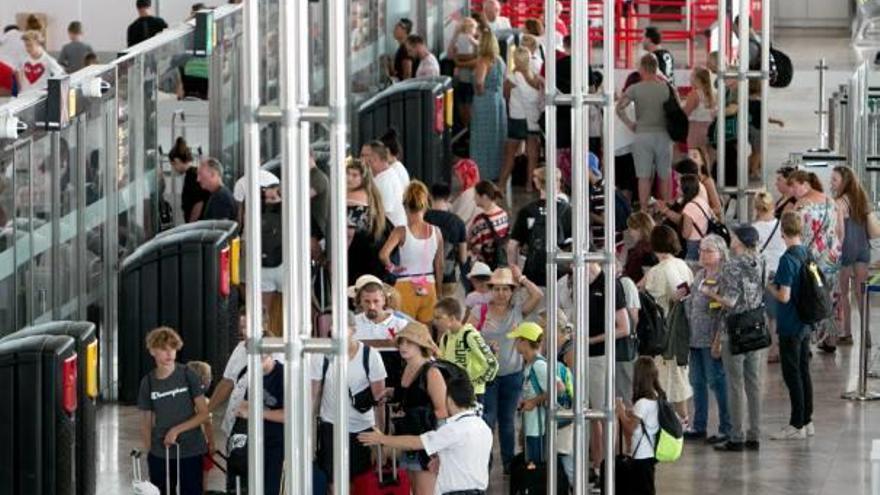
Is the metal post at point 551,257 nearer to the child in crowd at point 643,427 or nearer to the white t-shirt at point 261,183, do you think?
the child in crowd at point 643,427

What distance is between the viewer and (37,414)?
635 inches

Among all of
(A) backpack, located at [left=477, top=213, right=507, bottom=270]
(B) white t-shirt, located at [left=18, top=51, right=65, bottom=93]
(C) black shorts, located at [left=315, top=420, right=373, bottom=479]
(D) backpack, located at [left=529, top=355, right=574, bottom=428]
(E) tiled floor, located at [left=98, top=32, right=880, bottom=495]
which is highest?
(B) white t-shirt, located at [left=18, top=51, right=65, bottom=93]

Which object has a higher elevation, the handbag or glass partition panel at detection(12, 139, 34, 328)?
glass partition panel at detection(12, 139, 34, 328)

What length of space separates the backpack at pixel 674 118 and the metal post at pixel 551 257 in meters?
9.94

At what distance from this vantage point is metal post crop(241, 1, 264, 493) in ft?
34.9

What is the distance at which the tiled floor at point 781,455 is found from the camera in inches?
689

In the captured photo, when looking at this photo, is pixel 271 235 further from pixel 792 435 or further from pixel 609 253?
pixel 609 253

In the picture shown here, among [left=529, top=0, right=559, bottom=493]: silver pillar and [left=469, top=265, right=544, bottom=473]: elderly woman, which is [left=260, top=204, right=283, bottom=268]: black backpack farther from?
[left=529, top=0, right=559, bottom=493]: silver pillar

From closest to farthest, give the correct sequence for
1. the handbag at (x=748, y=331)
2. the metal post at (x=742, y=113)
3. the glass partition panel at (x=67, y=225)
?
1. the handbag at (x=748, y=331)
2. the glass partition panel at (x=67, y=225)
3. the metal post at (x=742, y=113)

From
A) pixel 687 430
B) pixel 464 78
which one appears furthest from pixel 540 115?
pixel 687 430

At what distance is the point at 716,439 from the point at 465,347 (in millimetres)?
3250

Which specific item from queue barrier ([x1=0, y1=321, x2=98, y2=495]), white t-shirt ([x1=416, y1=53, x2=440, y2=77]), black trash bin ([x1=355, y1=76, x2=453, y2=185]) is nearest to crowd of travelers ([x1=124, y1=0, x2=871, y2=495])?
queue barrier ([x1=0, y1=321, x2=98, y2=495])

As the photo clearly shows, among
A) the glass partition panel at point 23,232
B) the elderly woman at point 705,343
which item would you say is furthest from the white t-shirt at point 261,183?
the elderly woman at point 705,343

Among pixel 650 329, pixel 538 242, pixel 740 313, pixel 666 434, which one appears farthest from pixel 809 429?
pixel 666 434
